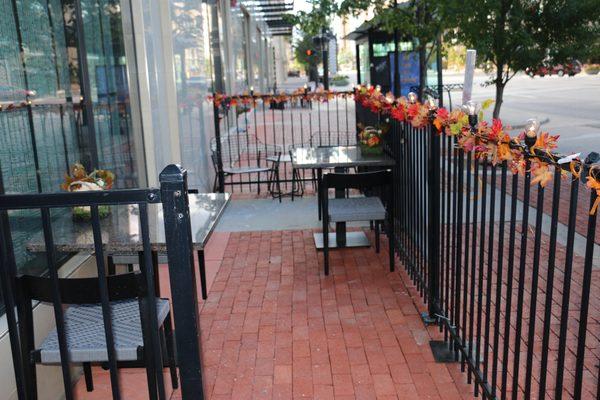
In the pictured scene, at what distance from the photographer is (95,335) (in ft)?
8.94

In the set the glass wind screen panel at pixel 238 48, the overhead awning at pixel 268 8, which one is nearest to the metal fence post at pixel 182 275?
the glass wind screen panel at pixel 238 48

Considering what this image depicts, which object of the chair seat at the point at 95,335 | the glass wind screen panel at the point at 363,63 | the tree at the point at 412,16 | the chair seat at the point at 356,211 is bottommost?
the chair seat at the point at 356,211

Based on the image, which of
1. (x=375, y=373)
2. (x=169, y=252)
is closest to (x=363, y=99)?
(x=375, y=373)

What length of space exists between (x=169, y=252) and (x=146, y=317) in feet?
2.22

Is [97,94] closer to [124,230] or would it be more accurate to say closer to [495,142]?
[124,230]

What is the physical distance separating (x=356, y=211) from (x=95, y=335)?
303 centimetres

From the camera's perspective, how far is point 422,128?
164 inches

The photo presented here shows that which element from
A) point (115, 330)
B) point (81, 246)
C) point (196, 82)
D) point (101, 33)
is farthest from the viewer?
point (196, 82)

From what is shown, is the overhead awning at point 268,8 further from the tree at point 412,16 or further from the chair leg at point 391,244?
the chair leg at point 391,244

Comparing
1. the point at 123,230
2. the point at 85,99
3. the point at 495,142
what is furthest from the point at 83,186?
the point at 495,142

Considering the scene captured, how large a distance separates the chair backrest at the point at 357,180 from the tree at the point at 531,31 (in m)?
4.22

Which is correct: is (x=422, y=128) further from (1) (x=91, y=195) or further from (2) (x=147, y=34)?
(2) (x=147, y=34)

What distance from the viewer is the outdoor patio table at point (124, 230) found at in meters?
3.18

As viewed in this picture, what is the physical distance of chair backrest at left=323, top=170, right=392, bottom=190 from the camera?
5.16 m
